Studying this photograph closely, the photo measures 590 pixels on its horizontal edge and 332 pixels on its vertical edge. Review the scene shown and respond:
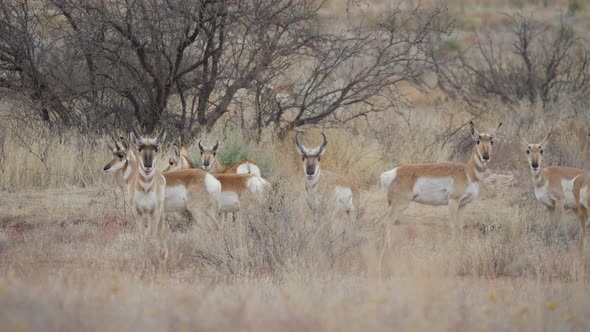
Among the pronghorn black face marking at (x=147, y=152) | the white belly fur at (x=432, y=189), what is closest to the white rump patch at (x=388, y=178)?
the white belly fur at (x=432, y=189)

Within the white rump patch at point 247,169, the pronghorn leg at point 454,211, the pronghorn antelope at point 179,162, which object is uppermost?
the pronghorn antelope at point 179,162

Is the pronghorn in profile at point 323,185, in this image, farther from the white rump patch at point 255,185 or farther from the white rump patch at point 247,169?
the white rump patch at point 247,169

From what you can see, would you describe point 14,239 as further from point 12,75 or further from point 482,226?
point 482,226

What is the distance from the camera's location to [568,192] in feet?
39.7

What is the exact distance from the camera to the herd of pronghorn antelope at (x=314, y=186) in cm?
1071

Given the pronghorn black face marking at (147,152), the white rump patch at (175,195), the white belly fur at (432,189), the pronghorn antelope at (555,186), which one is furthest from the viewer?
the pronghorn antelope at (555,186)

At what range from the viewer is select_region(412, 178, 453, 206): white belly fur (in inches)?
472

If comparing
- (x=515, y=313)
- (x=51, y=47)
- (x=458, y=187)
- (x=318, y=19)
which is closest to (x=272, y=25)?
(x=318, y=19)

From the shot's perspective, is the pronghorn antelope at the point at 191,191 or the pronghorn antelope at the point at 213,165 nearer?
the pronghorn antelope at the point at 191,191

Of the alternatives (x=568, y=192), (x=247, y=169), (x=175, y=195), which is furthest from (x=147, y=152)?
(x=568, y=192)

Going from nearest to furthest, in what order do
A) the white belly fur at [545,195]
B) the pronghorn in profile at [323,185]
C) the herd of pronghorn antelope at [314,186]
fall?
the herd of pronghorn antelope at [314,186]
the pronghorn in profile at [323,185]
the white belly fur at [545,195]

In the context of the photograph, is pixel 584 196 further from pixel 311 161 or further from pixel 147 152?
pixel 147 152

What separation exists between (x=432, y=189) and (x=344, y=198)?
1193 mm

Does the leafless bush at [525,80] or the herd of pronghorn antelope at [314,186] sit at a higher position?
the leafless bush at [525,80]
